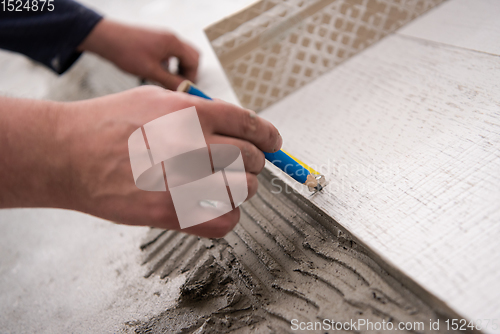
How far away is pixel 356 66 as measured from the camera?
983mm

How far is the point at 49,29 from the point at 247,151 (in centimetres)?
104

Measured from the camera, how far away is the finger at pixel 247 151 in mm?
542

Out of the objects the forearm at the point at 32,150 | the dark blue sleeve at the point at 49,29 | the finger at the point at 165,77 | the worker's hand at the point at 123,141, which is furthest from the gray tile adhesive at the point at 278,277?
the dark blue sleeve at the point at 49,29

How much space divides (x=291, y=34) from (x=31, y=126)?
0.72 metres

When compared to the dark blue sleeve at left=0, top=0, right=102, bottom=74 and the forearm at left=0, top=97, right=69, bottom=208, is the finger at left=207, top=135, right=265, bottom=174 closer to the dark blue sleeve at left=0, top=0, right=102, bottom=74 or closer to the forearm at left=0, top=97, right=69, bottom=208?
the forearm at left=0, top=97, right=69, bottom=208

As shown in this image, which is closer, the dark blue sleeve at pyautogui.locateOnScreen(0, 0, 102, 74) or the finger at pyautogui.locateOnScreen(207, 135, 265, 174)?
the finger at pyautogui.locateOnScreen(207, 135, 265, 174)

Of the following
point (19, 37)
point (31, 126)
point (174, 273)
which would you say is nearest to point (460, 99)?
point (174, 273)

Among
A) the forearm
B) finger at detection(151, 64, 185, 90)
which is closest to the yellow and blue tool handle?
the forearm

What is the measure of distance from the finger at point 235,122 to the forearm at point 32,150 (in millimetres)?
250

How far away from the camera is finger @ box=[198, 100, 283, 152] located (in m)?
0.53

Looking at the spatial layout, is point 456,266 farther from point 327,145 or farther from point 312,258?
point 327,145

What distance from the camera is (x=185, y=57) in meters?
A: 1.19

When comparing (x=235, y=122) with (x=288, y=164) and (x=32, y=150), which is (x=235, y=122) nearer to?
(x=288, y=164)

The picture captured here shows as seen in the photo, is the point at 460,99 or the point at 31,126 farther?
the point at 460,99
